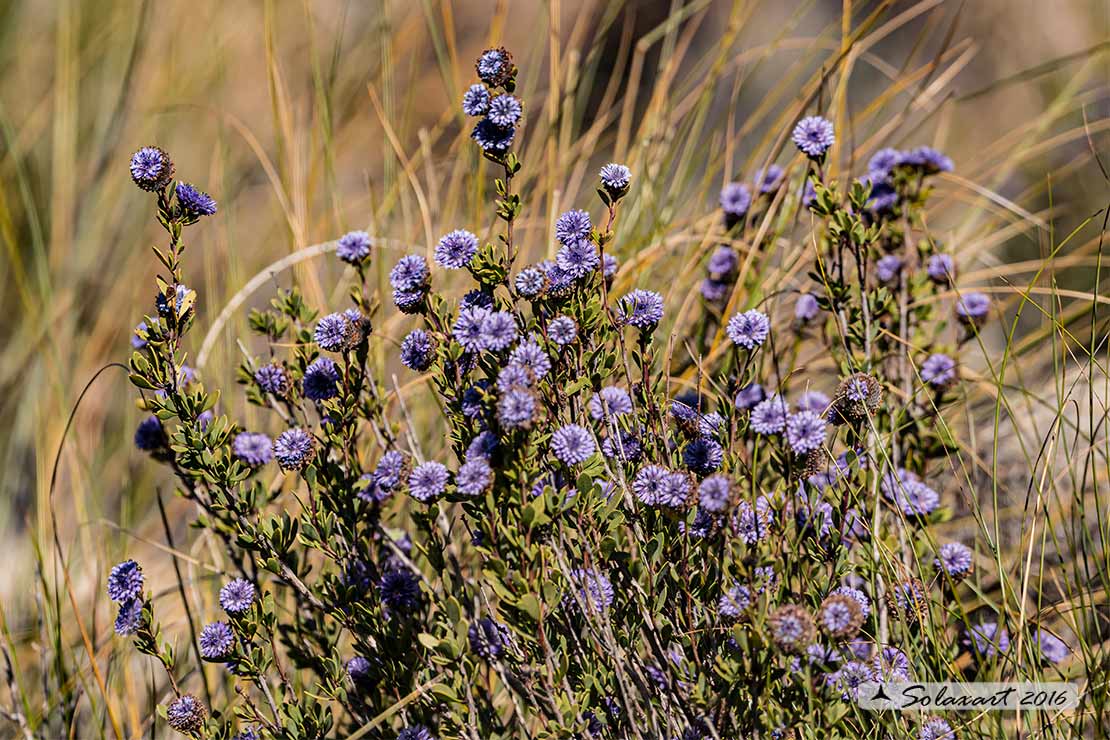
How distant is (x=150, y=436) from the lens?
1.70 m

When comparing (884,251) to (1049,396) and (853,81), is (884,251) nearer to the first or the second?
(1049,396)

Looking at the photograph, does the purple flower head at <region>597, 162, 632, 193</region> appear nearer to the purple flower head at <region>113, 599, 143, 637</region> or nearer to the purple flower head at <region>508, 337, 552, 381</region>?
the purple flower head at <region>508, 337, 552, 381</region>

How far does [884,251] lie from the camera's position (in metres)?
2.07

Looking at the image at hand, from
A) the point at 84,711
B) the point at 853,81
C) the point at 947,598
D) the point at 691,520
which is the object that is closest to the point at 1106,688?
the point at 947,598

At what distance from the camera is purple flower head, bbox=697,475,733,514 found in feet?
3.99

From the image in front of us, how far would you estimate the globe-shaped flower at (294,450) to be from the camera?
1.41m

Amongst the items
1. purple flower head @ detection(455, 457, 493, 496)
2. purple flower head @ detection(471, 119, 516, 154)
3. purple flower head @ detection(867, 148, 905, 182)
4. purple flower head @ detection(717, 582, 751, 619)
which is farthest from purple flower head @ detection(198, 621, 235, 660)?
purple flower head @ detection(867, 148, 905, 182)

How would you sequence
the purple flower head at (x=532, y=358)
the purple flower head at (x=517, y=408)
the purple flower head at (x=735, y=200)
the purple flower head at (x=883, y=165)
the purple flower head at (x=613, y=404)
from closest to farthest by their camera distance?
the purple flower head at (x=517, y=408), the purple flower head at (x=532, y=358), the purple flower head at (x=613, y=404), the purple flower head at (x=883, y=165), the purple flower head at (x=735, y=200)

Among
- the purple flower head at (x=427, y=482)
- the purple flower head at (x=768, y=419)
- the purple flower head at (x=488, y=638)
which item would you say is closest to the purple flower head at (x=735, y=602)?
the purple flower head at (x=768, y=419)

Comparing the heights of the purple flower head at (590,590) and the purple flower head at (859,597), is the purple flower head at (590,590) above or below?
above

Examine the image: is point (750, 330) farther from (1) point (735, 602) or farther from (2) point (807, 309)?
(2) point (807, 309)

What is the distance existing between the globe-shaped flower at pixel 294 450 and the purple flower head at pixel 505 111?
569mm

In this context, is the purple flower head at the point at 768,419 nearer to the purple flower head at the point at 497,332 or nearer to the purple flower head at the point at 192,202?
the purple flower head at the point at 497,332

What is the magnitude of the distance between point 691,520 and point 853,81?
493 cm
